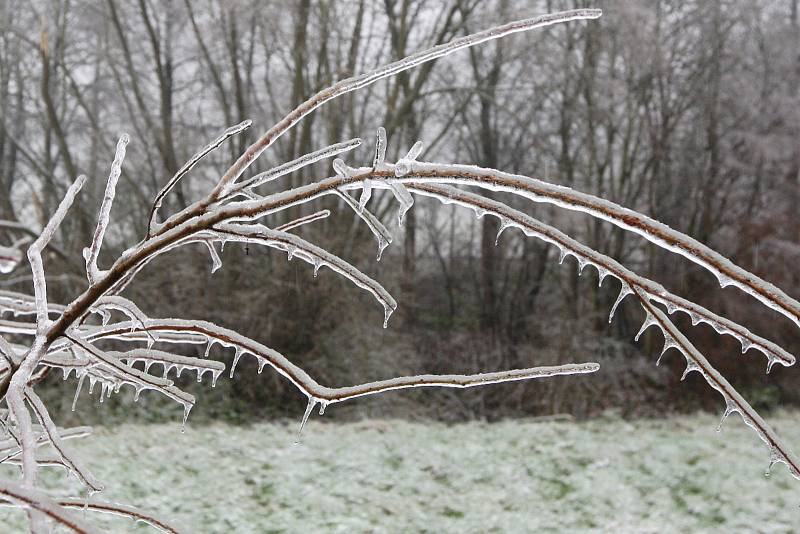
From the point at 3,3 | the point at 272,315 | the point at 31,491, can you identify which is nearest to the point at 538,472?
the point at 272,315

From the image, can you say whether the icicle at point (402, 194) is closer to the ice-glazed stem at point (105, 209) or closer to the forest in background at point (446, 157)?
the ice-glazed stem at point (105, 209)

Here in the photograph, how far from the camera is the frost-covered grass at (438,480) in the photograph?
3277 millimetres

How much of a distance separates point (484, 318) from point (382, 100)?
8.00 ft

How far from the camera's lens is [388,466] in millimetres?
4168

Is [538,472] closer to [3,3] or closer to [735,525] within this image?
[735,525]

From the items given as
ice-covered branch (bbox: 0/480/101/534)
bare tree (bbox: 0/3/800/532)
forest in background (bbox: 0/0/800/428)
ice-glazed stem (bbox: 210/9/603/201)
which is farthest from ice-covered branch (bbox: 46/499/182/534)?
forest in background (bbox: 0/0/800/428)

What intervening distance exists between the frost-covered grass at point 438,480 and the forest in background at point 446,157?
1241 millimetres

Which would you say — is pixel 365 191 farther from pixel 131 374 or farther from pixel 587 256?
pixel 131 374

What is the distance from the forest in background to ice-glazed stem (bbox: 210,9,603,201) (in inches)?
213

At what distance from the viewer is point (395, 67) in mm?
425

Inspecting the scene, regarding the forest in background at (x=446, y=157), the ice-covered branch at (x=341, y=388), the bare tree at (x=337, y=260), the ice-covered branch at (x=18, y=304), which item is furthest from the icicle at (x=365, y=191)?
the forest in background at (x=446, y=157)

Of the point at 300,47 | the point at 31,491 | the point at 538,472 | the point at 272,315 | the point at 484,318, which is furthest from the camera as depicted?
the point at 484,318

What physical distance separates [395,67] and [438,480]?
3.72 m

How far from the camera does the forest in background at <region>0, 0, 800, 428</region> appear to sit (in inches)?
240
